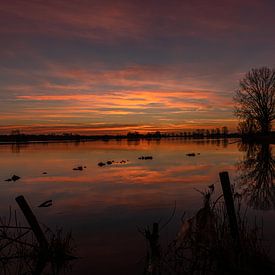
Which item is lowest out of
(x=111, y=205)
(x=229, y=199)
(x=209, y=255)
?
(x=111, y=205)

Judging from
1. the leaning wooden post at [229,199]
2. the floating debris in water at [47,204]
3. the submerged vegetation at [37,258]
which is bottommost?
the floating debris in water at [47,204]

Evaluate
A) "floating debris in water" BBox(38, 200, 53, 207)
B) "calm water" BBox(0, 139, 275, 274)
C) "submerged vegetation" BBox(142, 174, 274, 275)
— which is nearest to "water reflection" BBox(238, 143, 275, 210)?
"calm water" BBox(0, 139, 275, 274)

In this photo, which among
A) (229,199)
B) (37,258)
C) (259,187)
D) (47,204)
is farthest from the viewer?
(259,187)

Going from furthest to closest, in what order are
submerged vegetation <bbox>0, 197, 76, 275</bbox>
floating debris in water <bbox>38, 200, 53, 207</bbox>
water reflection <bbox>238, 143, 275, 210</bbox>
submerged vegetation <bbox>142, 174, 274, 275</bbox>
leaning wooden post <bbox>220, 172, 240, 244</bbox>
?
floating debris in water <bbox>38, 200, 53, 207</bbox>
water reflection <bbox>238, 143, 275, 210</bbox>
submerged vegetation <bbox>0, 197, 76, 275</bbox>
leaning wooden post <bbox>220, 172, 240, 244</bbox>
submerged vegetation <bbox>142, 174, 274, 275</bbox>

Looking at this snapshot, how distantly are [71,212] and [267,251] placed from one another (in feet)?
27.9

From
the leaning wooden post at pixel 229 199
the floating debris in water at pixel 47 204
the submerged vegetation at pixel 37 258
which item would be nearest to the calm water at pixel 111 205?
the floating debris in water at pixel 47 204

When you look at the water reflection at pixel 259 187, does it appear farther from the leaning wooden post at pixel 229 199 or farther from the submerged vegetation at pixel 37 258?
the submerged vegetation at pixel 37 258

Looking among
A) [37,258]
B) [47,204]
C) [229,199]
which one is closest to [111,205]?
[47,204]

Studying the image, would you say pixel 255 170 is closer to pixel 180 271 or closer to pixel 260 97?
pixel 180 271

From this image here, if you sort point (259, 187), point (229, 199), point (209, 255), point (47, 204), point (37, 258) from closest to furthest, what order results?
point (209, 255), point (229, 199), point (37, 258), point (47, 204), point (259, 187)

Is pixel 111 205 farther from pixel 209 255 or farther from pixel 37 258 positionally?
pixel 209 255

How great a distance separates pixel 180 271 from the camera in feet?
26.2

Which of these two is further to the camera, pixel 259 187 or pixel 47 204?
pixel 259 187

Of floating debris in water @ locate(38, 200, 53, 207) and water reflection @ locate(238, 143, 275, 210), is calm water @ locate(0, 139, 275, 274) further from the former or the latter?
water reflection @ locate(238, 143, 275, 210)
